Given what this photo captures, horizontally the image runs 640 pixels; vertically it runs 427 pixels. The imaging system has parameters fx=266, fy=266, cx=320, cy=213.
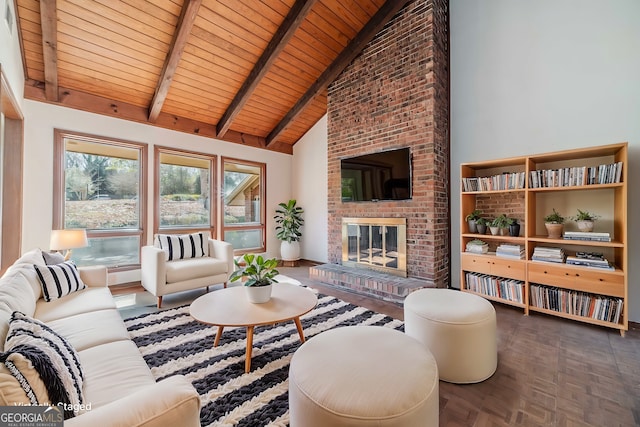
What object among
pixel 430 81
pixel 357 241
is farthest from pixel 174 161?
pixel 430 81

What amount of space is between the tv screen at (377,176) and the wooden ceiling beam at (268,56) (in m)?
1.76

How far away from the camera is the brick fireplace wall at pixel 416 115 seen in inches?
130

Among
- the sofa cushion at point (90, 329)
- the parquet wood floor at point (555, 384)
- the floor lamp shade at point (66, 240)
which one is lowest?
the parquet wood floor at point (555, 384)

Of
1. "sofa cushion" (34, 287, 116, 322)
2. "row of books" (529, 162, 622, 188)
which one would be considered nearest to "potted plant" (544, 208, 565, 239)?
"row of books" (529, 162, 622, 188)

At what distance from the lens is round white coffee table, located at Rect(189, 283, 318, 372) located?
1.83 m

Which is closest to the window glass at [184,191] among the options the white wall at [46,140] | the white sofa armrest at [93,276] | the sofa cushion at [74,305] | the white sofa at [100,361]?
the white wall at [46,140]

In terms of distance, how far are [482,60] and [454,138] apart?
97 centimetres

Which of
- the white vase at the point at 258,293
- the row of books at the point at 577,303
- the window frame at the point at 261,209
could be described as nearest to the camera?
the white vase at the point at 258,293

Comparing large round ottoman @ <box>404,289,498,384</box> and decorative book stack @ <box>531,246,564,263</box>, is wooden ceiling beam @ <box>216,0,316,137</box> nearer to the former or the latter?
large round ottoman @ <box>404,289,498,384</box>

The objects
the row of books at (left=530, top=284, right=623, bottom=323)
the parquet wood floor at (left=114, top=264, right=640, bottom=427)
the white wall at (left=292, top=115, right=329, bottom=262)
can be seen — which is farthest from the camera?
the white wall at (left=292, top=115, right=329, bottom=262)

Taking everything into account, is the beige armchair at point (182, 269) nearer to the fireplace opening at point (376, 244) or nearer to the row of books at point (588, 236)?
the fireplace opening at point (376, 244)

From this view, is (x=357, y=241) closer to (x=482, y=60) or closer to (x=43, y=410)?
(x=482, y=60)

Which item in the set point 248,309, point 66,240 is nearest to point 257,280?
point 248,309

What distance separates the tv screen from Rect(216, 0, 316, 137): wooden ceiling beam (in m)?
1.76
